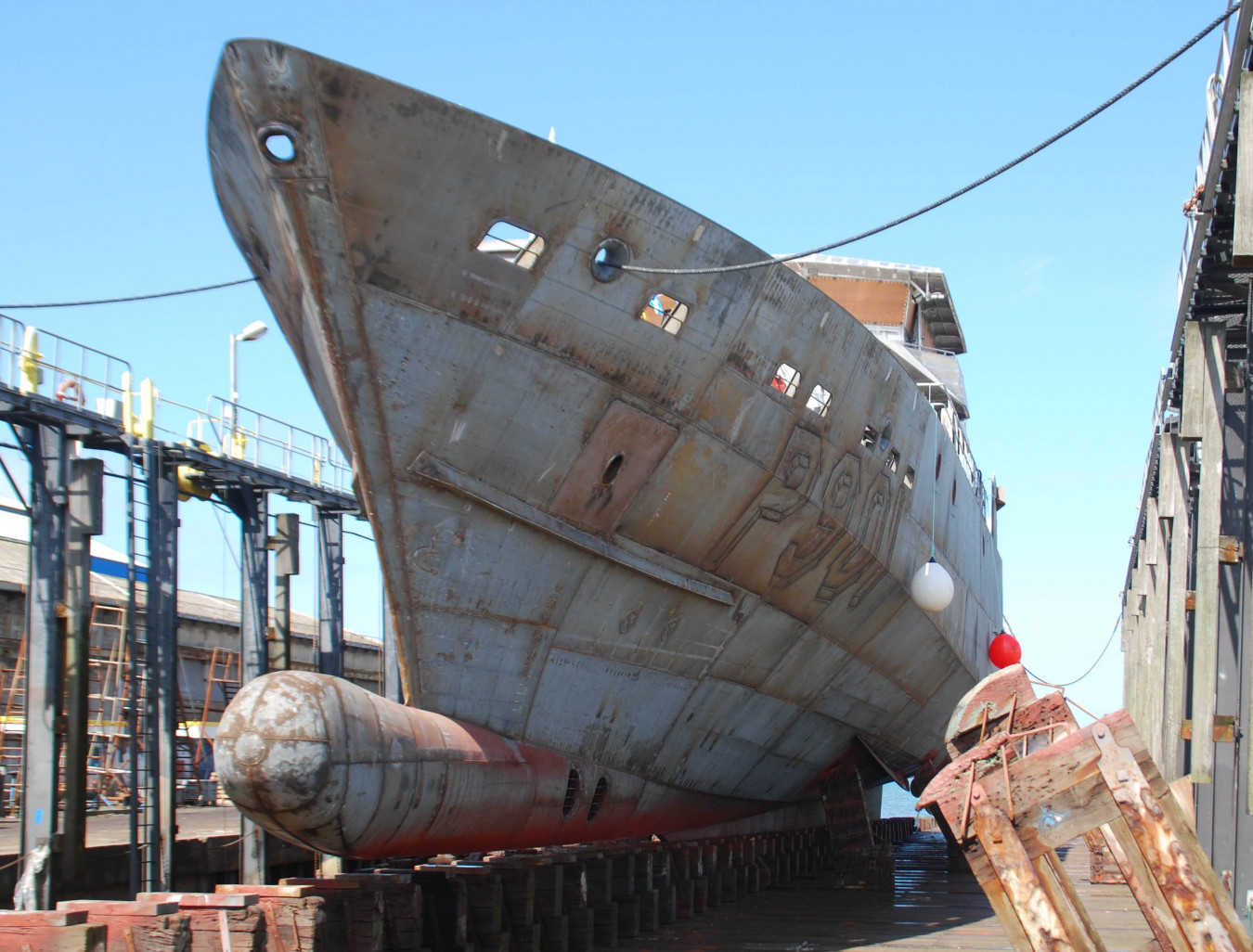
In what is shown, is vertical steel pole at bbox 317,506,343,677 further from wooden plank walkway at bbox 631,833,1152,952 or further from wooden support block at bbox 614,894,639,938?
wooden support block at bbox 614,894,639,938

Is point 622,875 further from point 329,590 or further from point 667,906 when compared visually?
point 329,590

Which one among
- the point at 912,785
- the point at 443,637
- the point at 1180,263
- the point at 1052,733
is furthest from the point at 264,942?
the point at 912,785

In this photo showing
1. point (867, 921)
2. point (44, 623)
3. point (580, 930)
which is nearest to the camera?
point (580, 930)

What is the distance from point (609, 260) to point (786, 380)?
74.4 inches

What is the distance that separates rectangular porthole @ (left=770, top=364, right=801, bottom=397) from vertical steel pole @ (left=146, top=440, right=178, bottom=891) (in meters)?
8.63

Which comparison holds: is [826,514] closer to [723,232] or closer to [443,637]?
[723,232]

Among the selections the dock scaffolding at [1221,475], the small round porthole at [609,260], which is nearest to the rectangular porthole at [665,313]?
the small round porthole at [609,260]

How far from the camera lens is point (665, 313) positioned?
875cm

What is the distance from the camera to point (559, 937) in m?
9.96

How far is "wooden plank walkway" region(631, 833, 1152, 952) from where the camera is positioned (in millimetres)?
10672

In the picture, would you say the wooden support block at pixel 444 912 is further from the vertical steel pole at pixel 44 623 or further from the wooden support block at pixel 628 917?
the vertical steel pole at pixel 44 623

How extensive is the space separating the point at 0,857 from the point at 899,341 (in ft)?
47.0

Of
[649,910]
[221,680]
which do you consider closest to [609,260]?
[649,910]

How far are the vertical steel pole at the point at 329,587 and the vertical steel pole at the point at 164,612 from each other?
4.30 m
